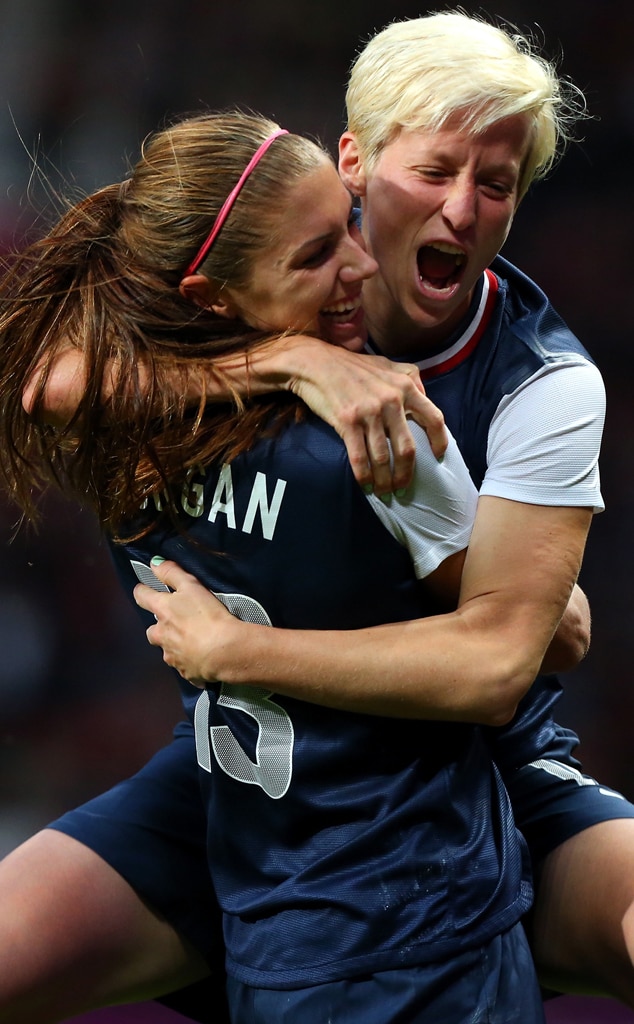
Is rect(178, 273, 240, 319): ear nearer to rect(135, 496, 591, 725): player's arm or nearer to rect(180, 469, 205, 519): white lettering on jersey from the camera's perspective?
rect(180, 469, 205, 519): white lettering on jersey

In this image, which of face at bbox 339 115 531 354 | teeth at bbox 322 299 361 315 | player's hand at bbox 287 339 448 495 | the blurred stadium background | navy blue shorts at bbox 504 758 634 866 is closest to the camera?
player's hand at bbox 287 339 448 495

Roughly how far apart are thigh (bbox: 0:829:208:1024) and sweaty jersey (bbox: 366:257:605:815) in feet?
1.80

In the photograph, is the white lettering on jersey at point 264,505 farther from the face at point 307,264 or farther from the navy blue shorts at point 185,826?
the navy blue shorts at point 185,826

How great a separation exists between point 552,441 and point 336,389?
30 cm

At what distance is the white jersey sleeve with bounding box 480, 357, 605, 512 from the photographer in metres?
1.41

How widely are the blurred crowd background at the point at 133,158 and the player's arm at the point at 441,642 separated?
2188 millimetres

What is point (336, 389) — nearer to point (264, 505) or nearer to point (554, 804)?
point (264, 505)

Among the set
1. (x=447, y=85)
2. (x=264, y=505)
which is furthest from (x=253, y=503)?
(x=447, y=85)

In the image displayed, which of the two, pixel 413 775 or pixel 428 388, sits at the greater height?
pixel 428 388

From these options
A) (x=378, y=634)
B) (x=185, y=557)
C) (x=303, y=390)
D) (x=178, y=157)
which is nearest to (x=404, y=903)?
(x=378, y=634)

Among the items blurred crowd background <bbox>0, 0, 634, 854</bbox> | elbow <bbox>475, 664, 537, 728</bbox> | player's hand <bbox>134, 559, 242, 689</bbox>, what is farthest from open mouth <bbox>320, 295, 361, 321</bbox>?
blurred crowd background <bbox>0, 0, 634, 854</bbox>

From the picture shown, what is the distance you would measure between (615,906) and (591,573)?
86.8 inches

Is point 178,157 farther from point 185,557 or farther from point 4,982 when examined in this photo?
point 4,982

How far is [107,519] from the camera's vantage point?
1.45 meters
